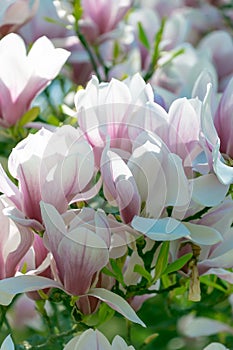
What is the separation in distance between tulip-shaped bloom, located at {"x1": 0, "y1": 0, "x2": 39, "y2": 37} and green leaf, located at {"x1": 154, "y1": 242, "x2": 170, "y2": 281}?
422mm

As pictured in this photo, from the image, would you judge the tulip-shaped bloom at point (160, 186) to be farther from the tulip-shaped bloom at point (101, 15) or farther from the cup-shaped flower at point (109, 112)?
the tulip-shaped bloom at point (101, 15)

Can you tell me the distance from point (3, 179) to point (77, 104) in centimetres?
10

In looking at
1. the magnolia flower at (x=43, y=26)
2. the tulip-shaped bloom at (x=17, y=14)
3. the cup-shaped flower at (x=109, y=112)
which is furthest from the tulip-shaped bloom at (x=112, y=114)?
the magnolia flower at (x=43, y=26)

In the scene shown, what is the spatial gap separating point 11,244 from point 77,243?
89mm

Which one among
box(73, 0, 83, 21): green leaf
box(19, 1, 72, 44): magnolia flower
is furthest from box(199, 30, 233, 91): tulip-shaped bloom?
box(73, 0, 83, 21): green leaf

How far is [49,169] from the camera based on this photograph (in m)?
0.79

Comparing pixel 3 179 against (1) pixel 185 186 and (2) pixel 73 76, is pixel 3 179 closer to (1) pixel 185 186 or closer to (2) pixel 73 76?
(1) pixel 185 186

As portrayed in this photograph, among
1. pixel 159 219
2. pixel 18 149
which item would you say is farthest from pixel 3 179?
pixel 159 219

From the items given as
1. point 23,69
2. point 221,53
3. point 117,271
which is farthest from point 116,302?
point 221,53

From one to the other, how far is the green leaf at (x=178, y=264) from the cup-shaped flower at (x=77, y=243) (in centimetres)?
A: 7

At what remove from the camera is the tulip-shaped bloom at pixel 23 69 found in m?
0.93

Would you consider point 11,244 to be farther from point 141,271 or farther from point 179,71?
point 179,71

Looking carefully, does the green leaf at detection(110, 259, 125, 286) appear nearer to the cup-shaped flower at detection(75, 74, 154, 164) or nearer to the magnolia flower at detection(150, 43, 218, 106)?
the cup-shaped flower at detection(75, 74, 154, 164)

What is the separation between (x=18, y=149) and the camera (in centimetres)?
80
